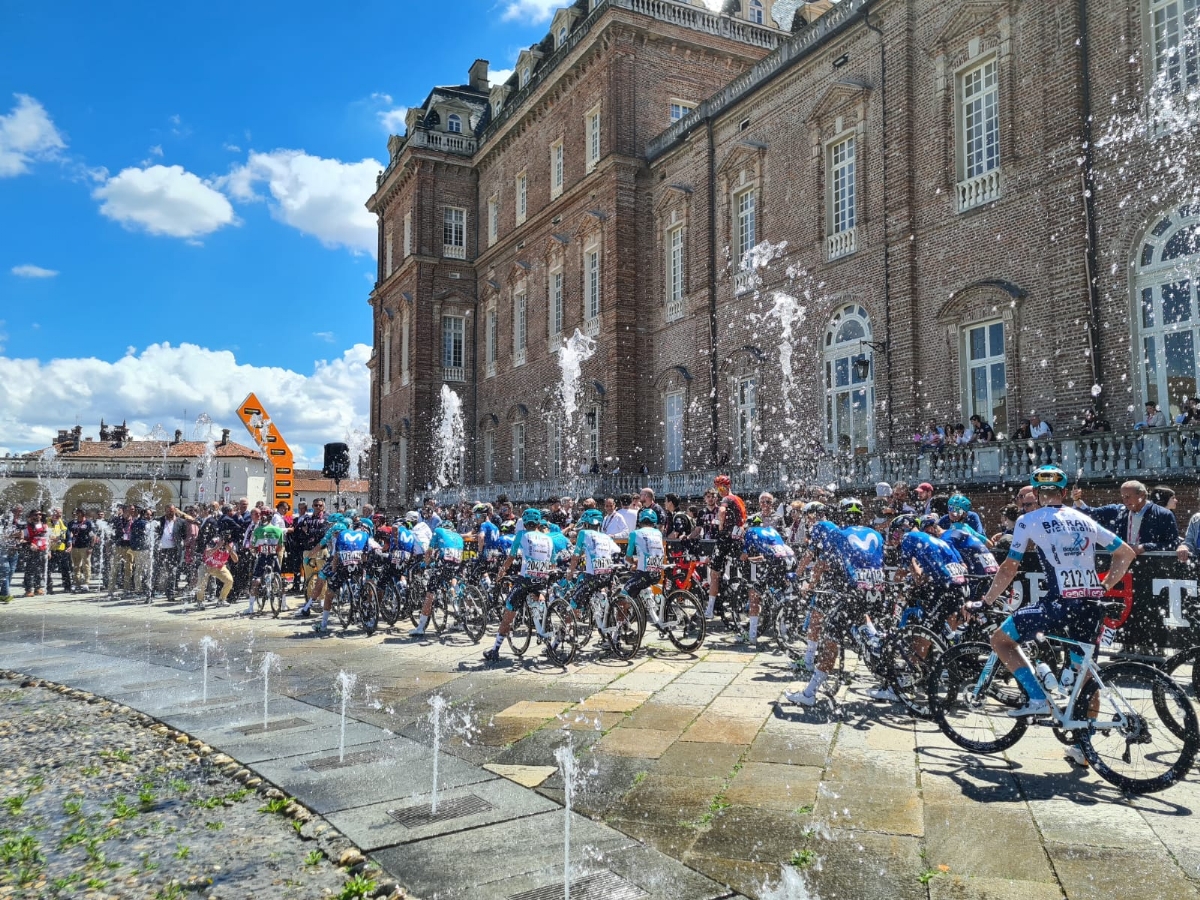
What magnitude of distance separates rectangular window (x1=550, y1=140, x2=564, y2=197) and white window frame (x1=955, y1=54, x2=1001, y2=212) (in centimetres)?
1819

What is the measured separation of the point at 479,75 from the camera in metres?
47.9

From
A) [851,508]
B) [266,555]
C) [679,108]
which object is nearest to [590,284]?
[679,108]

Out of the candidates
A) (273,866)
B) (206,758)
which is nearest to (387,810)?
(273,866)

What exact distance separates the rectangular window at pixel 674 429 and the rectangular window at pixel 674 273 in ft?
8.31

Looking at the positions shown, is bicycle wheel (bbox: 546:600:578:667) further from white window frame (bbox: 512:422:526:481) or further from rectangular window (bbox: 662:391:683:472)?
white window frame (bbox: 512:422:526:481)

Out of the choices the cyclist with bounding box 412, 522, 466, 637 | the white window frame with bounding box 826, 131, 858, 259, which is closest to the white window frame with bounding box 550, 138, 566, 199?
the white window frame with bounding box 826, 131, 858, 259

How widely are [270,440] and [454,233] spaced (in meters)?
25.8

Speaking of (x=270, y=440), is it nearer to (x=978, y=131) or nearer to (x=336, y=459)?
(x=336, y=459)

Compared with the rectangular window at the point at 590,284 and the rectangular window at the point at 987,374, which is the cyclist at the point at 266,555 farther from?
A: the rectangular window at the point at 590,284

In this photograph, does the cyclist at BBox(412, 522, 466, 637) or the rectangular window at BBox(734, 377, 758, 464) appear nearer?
the cyclist at BBox(412, 522, 466, 637)

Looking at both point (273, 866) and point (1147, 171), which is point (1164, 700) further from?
point (1147, 171)

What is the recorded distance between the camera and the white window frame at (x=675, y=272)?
Answer: 27.8m

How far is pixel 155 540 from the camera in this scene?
2127 centimetres

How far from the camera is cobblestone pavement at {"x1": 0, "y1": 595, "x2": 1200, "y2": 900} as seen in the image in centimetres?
421
